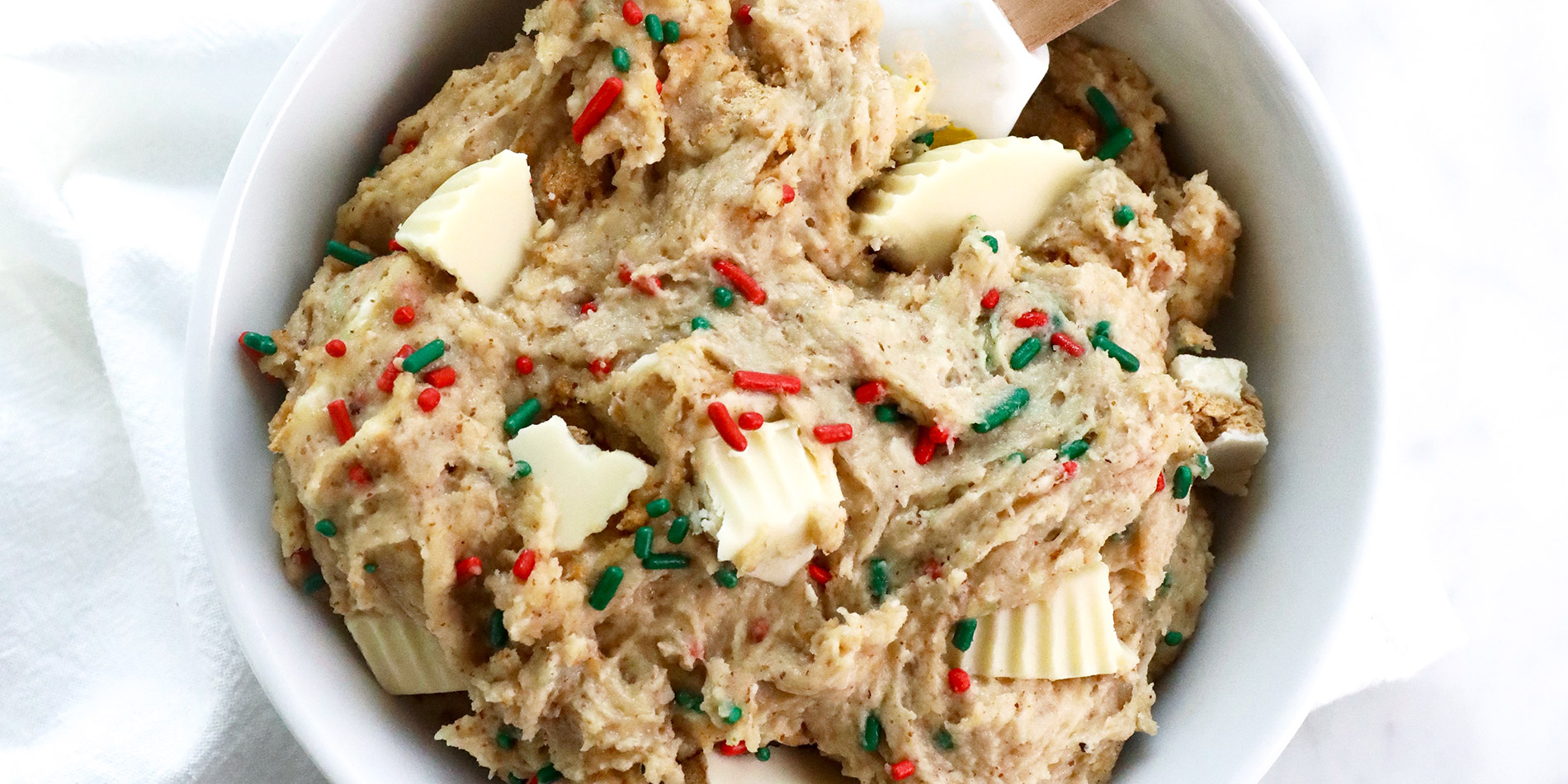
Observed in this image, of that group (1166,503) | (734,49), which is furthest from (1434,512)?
(734,49)

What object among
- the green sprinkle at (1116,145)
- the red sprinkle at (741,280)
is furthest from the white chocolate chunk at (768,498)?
the green sprinkle at (1116,145)

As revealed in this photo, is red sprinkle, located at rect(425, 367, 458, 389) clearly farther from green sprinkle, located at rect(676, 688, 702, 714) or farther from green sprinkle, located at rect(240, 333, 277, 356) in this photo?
green sprinkle, located at rect(676, 688, 702, 714)

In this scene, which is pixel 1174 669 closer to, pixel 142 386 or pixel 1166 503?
pixel 1166 503

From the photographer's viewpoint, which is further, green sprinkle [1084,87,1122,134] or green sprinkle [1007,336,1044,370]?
green sprinkle [1084,87,1122,134]

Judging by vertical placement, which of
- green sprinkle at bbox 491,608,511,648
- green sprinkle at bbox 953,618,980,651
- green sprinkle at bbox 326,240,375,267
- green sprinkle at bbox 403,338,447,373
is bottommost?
green sprinkle at bbox 953,618,980,651

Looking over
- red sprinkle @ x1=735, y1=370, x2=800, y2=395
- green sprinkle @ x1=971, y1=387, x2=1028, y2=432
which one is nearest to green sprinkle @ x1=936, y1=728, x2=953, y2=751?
green sprinkle @ x1=971, y1=387, x2=1028, y2=432

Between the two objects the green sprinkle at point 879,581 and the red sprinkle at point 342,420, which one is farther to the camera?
the green sprinkle at point 879,581

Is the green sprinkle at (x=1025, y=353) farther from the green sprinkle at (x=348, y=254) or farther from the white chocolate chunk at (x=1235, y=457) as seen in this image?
the green sprinkle at (x=348, y=254)
